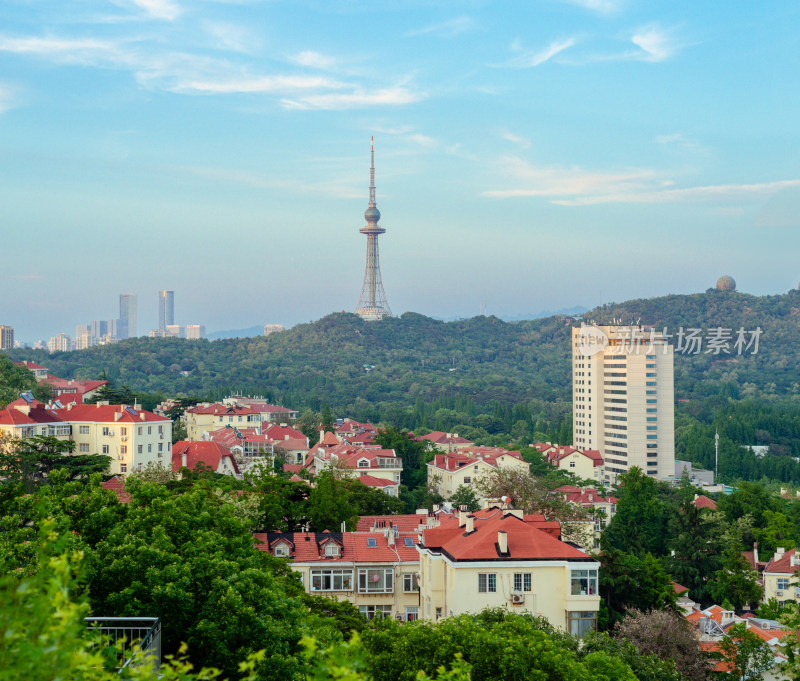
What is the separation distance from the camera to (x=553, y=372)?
158 metres

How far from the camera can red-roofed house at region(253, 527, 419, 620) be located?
23.0 m

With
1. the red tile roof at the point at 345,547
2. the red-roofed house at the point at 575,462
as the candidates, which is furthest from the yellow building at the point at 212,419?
the red tile roof at the point at 345,547

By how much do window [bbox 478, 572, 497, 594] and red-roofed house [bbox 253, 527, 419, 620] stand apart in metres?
3.97

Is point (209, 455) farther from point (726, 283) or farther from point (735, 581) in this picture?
point (726, 283)

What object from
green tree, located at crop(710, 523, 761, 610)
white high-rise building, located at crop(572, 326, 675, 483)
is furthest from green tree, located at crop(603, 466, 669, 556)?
white high-rise building, located at crop(572, 326, 675, 483)

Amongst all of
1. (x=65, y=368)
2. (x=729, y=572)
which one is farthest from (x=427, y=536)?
(x=65, y=368)

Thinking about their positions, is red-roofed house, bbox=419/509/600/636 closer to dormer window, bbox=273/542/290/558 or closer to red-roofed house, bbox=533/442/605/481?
dormer window, bbox=273/542/290/558

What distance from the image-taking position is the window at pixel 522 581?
19.5 meters

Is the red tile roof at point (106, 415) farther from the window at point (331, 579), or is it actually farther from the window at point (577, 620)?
the window at point (577, 620)

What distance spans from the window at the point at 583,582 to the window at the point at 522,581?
97cm

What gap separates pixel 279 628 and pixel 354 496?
1977 cm

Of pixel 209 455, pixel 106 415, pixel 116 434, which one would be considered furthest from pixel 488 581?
pixel 209 455

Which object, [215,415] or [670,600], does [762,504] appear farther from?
[215,415]

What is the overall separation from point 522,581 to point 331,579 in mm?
5834
